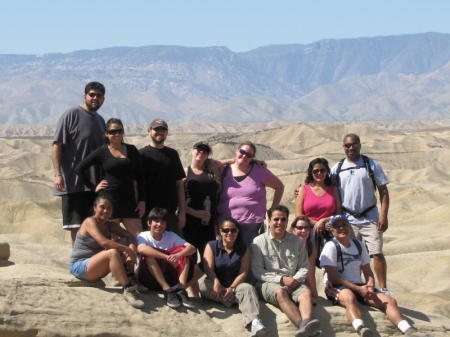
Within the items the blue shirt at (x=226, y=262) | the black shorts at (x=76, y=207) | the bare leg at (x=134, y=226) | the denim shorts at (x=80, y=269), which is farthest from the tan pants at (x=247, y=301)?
the black shorts at (x=76, y=207)

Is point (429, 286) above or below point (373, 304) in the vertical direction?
below

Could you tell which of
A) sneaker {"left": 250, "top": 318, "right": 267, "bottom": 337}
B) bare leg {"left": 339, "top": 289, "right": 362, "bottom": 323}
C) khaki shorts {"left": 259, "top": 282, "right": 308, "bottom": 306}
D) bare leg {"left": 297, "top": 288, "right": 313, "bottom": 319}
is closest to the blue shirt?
khaki shorts {"left": 259, "top": 282, "right": 308, "bottom": 306}

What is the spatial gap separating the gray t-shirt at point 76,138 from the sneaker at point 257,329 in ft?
7.37

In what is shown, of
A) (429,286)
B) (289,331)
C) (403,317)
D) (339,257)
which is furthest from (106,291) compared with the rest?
(429,286)

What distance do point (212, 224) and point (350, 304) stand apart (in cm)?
176

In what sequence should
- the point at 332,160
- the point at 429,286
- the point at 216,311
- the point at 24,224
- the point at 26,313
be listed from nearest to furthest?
the point at 26,313 → the point at 216,311 → the point at 429,286 → the point at 24,224 → the point at 332,160

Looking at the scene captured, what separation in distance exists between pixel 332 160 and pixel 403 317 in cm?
5066

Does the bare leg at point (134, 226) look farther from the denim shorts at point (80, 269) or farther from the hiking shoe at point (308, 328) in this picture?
the hiking shoe at point (308, 328)

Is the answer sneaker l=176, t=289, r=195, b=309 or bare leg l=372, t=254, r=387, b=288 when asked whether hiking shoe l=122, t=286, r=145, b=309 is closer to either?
sneaker l=176, t=289, r=195, b=309

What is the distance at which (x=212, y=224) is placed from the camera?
30.6 feet

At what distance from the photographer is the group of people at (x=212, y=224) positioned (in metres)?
8.55

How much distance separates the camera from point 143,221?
928 cm

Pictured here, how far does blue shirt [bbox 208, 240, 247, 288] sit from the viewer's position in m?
8.74

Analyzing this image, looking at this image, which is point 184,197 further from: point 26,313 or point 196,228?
point 26,313
